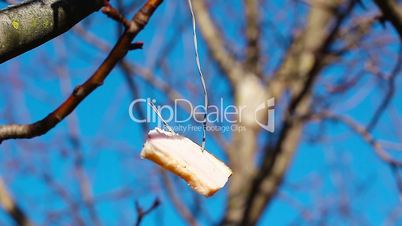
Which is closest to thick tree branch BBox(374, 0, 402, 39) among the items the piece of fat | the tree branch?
the piece of fat

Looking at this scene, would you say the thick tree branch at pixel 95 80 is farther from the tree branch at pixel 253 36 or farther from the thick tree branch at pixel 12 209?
the tree branch at pixel 253 36

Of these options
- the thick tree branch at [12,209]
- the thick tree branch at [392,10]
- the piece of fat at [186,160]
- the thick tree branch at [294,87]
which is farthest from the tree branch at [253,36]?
the piece of fat at [186,160]

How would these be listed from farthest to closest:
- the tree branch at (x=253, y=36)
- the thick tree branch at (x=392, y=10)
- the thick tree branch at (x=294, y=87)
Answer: the tree branch at (x=253, y=36)
the thick tree branch at (x=294, y=87)
the thick tree branch at (x=392, y=10)

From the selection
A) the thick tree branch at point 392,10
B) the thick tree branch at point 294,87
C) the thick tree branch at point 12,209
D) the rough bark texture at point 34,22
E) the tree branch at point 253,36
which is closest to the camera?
the rough bark texture at point 34,22

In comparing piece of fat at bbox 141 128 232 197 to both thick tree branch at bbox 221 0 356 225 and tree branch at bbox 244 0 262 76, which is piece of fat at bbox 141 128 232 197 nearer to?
thick tree branch at bbox 221 0 356 225

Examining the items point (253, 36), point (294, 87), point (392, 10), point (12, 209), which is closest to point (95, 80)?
point (392, 10)

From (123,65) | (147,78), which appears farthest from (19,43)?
(147,78)

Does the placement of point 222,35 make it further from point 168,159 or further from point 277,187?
point 168,159
